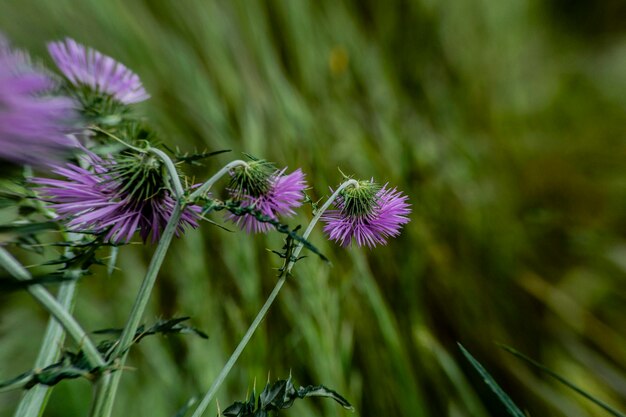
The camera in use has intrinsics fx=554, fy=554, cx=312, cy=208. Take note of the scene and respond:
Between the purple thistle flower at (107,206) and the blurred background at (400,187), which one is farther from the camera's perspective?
the blurred background at (400,187)

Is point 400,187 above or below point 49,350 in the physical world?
above

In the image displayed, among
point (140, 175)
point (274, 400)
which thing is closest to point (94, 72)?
point (140, 175)

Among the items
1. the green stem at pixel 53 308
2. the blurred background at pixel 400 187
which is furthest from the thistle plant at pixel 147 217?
the blurred background at pixel 400 187

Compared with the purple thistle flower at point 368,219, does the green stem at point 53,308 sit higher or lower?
lower

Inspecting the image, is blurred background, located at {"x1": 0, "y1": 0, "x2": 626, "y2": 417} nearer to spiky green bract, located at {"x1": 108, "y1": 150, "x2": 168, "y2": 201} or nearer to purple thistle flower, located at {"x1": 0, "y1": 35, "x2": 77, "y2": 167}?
spiky green bract, located at {"x1": 108, "y1": 150, "x2": 168, "y2": 201}

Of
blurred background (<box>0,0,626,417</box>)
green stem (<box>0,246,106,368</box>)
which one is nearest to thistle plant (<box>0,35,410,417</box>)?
green stem (<box>0,246,106,368</box>)

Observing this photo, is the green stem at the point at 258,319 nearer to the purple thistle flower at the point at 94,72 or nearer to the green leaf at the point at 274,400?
the green leaf at the point at 274,400

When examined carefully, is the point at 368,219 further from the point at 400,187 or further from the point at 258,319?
the point at 400,187

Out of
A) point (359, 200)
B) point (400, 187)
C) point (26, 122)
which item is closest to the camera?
point (26, 122)
